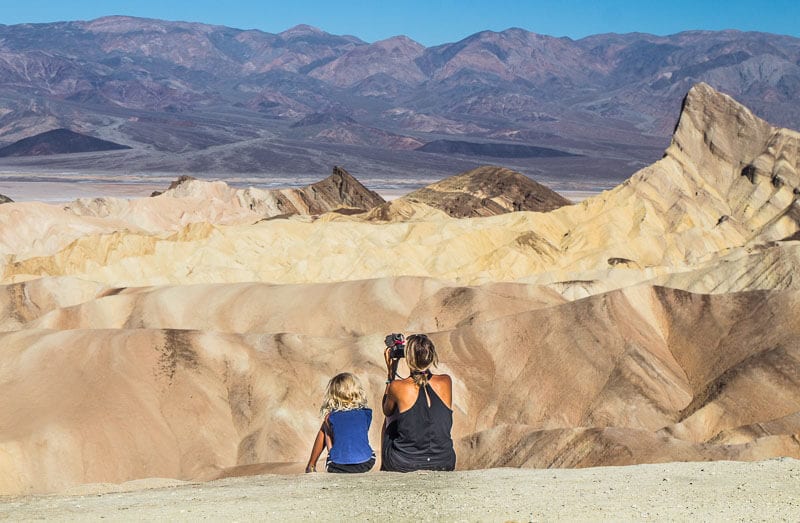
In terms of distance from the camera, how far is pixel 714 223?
50.3 meters

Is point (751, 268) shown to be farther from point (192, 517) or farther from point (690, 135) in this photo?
point (192, 517)

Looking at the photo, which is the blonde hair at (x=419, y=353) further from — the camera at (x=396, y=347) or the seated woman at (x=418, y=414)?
the camera at (x=396, y=347)

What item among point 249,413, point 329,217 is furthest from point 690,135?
point 249,413

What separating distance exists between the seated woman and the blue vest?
0.74 feet

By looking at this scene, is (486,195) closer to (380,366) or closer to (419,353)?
(380,366)

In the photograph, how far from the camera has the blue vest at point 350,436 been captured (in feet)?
29.9

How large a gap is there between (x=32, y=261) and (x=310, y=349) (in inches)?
1008

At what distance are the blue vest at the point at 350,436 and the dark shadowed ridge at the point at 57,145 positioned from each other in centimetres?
17247

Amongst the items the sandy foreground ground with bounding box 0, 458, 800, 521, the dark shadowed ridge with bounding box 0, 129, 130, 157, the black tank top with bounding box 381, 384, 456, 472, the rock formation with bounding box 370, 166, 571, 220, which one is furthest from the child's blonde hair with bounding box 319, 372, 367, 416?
the dark shadowed ridge with bounding box 0, 129, 130, 157

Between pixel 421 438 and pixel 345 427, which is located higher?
pixel 345 427

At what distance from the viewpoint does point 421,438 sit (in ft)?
31.0

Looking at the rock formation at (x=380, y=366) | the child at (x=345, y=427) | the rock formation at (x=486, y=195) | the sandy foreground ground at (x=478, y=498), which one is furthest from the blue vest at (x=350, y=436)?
the rock formation at (x=486, y=195)

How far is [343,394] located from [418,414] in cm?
80

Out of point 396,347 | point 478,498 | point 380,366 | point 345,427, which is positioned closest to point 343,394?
point 345,427
